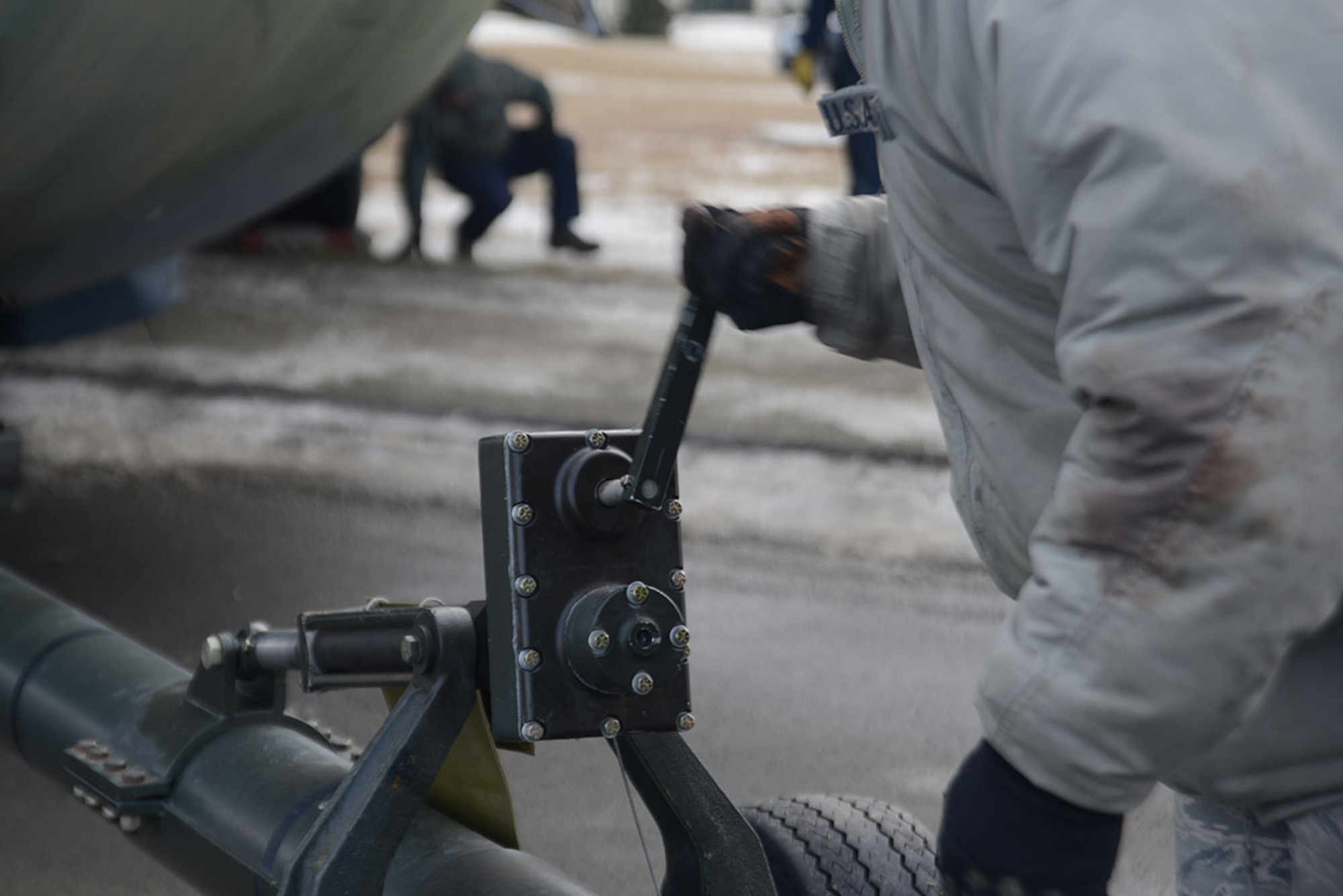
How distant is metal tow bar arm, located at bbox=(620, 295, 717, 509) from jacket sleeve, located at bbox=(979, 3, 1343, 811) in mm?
480

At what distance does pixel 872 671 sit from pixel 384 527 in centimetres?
146

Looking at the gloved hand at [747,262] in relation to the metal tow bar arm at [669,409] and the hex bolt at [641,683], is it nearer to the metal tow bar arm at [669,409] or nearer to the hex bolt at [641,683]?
the metal tow bar arm at [669,409]

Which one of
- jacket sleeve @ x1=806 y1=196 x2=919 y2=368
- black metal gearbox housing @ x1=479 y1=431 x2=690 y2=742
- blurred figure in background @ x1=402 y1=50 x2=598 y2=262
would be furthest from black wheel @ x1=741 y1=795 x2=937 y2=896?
blurred figure in background @ x1=402 y1=50 x2=598 y2=262

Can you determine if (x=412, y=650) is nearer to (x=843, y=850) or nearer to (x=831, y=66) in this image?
(x=843, y=850)

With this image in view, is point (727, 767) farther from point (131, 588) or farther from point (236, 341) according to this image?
point (236, 341)

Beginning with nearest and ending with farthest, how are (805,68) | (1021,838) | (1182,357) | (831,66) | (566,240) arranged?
(1182,357) → (1021,838) → (831,66) → (805,68) → (566,240)

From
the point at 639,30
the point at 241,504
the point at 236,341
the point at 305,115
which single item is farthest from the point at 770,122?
the point at 639,30

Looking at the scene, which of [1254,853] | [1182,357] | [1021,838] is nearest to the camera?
[1182,357]

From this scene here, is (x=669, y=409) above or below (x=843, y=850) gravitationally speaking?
above

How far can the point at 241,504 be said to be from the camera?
4594mm

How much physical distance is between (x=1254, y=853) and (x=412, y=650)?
77 cm

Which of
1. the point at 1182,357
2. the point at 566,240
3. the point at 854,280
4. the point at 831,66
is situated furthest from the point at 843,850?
the point at 566,240

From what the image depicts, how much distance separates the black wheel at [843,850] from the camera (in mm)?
1885

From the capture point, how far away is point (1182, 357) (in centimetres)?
105
